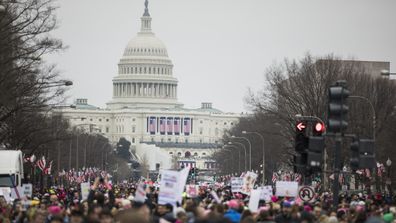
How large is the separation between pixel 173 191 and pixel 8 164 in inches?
1099

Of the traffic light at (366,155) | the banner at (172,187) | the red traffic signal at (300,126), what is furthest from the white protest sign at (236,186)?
the traffic light at (366,155)

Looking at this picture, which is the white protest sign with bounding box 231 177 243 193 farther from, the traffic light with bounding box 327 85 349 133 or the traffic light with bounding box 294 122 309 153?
the traffic light with bounding box 327 85 349 133

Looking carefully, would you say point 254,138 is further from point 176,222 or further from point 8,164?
point 176,222

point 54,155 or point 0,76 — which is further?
point 54,155

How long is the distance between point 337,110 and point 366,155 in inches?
36.4

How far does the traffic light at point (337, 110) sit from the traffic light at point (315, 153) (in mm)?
435

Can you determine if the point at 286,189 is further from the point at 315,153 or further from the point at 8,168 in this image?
the point at 315,153

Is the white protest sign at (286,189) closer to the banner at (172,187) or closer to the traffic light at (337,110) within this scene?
the banner at (172,187)

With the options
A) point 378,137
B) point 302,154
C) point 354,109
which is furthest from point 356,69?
point 302,154

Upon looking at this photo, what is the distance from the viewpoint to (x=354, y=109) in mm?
85500

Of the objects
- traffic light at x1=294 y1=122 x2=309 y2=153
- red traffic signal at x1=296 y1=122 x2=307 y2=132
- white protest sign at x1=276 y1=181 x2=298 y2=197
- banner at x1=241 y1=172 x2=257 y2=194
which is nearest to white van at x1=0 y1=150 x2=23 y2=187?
white protest sign at x1=276 y1=181 x2=298 y2=197

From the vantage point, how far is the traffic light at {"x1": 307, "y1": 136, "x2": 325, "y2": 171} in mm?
24625

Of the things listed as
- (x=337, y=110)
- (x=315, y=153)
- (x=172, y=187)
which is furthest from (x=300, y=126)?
(x=337, y=110)

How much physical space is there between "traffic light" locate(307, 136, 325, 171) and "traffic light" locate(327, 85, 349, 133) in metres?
0.44
